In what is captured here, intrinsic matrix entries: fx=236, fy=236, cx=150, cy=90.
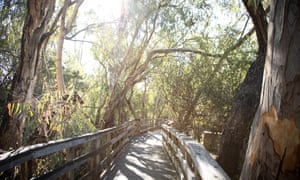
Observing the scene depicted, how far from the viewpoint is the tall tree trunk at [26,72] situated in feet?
12.6

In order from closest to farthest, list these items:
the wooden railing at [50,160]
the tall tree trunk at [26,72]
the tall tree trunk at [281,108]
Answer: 1. the tall tree trunk at [281,108]
2. the wooden railing at [50,160]
3. the tall tree trunk at [26,72]

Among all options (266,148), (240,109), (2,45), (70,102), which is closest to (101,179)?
Result: (70,102)

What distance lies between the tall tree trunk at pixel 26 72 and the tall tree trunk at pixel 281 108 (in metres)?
3.66

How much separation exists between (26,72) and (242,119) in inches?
150

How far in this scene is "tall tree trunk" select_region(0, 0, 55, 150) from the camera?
3.85 meters

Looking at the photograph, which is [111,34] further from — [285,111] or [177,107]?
[285,111]

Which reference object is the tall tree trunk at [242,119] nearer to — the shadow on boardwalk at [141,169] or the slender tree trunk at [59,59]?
the shadow on boardwalk at [141,169]

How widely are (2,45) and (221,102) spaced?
300 inches

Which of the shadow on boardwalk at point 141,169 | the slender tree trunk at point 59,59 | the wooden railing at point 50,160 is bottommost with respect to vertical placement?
the shadow on boardwalk at point 141,169

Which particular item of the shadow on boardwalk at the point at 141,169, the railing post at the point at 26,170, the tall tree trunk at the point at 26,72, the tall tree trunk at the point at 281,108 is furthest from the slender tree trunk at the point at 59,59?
the tall tree trunk at the point at 281,108

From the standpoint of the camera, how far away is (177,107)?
10672mm

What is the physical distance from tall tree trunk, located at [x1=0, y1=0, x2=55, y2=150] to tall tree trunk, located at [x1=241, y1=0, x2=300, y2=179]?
3655mm

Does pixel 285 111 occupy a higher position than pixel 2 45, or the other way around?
pixel 2 45

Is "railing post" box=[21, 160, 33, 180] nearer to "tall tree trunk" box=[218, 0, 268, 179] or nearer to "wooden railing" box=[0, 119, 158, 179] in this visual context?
"wooden railing" box=[0, 119, 158, 179]
